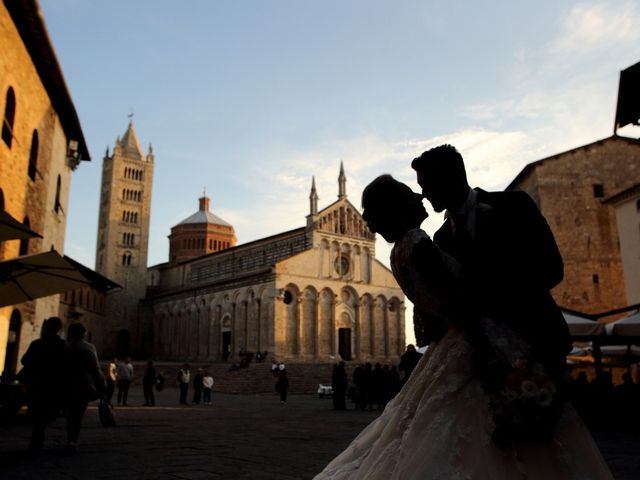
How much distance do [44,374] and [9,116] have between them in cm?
1120

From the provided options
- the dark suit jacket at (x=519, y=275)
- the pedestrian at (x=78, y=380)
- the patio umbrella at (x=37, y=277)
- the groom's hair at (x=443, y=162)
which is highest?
the patio umbrella at (x=37, y=277)

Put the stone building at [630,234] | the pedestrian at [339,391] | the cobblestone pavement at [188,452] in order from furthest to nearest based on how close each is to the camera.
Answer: the stone building at [630,234], the pedestrian at [339,391], the cobblestone pavement at [188,452]

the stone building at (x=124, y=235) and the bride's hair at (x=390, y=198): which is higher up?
the stone building at (x=124, y=235)

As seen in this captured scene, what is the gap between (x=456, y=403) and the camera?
6.04 feet

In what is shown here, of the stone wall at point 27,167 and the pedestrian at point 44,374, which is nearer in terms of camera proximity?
the pedestrian at point 44,374

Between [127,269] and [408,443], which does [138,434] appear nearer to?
[408,443]

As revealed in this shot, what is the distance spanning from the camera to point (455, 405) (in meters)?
1.84

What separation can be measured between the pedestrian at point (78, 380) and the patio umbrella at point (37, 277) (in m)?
2.98

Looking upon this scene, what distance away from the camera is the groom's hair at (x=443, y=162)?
80.6 inches

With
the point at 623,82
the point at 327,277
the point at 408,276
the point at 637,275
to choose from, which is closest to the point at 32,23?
the point at 623,82

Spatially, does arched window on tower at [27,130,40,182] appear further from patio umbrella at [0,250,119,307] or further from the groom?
the groom

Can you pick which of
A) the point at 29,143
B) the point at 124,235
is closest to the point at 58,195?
the point at 29,143

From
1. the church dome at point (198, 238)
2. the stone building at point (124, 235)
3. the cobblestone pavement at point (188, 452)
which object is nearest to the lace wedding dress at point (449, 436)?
the cobblestone pavement at point (188, 452)

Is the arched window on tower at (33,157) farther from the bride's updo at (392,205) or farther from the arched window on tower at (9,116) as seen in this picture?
the bride's updo at (392,205)
